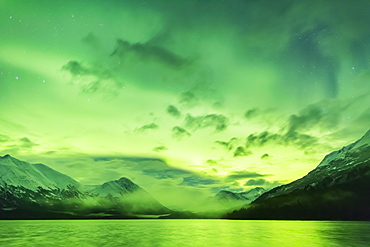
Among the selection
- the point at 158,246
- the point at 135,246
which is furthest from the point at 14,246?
the point at 158,246

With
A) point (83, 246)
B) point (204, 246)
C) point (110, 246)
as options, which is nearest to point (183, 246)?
point (204, 246)

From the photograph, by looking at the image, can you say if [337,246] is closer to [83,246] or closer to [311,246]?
[311,246]

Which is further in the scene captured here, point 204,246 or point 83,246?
point 204,246

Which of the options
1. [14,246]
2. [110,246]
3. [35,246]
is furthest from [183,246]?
[14,246]

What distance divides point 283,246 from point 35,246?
218ft

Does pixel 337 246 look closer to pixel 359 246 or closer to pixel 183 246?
pixel 359 246

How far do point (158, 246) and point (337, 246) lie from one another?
49.4 m

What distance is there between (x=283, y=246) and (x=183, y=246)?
27.0 meters

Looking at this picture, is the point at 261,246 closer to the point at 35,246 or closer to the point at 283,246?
the point at 283,246

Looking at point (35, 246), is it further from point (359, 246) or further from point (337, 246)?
point (359, 246)

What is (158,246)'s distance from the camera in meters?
78.9

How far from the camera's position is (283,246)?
80.3 m

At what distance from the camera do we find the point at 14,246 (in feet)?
257

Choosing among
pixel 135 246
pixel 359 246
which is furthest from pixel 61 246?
pixel 359 246
